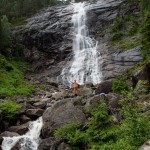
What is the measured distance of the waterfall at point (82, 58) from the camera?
41947 millimetres

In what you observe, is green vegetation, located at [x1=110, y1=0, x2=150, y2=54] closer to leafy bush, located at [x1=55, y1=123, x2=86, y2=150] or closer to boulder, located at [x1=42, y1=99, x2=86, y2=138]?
boulder, located at [x1=42, y1=99, x2=86, y2=138]

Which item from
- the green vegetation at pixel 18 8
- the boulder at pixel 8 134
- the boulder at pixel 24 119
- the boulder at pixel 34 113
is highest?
the green vegetation at pixel 18 8

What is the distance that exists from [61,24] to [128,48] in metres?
16.9

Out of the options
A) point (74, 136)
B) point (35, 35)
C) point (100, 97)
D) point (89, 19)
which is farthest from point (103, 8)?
point (74, 136)

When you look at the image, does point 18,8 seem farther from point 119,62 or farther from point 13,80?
point 119,62

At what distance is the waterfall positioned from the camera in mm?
41947

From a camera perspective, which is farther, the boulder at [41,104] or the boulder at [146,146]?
the boulder at [41,104]

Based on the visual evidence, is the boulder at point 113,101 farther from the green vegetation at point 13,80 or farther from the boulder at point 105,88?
the green vegetation at point 13,80

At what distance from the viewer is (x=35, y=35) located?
179 ft

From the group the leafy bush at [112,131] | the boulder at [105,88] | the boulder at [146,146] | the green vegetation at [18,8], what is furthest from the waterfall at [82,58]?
the boulder at [146,146]

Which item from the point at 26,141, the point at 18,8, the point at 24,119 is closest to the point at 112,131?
the point at 26,141

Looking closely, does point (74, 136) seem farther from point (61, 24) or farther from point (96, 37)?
point (61, 24)

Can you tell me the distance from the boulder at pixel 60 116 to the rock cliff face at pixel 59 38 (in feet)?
59.4

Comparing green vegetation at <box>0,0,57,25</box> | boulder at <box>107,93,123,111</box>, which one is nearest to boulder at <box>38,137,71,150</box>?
boulder at <box>107,93,123,111</box>
